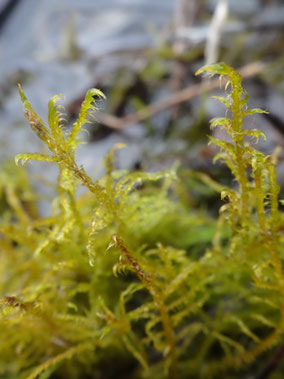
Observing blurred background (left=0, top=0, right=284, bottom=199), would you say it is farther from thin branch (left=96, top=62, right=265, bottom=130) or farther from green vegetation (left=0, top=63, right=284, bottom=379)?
green vegetation (left=0, top=63, right=284, bottom=379)

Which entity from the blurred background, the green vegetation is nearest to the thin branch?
the blurred background

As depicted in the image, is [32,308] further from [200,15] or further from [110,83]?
[200,15]

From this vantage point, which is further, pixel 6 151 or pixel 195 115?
pixel 6 151

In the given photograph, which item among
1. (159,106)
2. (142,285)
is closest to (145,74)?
(159,106)

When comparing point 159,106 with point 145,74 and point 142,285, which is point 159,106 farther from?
point 142,285

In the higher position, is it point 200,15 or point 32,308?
point 200,15

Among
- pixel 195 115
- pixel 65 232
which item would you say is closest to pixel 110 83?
pixel 195 115
